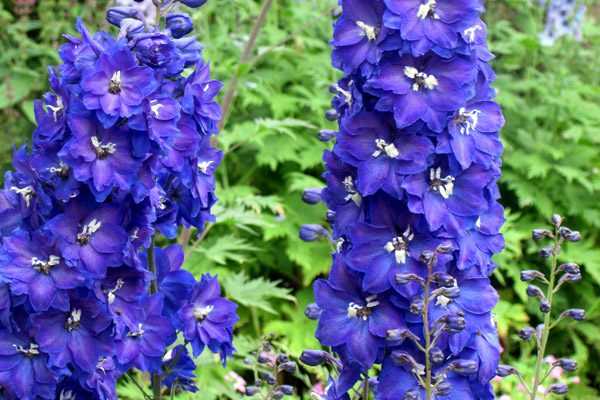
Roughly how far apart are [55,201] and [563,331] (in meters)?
4.19

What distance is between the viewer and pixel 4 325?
7.97 feet

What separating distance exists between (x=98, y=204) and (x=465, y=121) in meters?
0.87

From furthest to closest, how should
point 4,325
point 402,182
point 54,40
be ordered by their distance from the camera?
point 54,40 → point 4,325 → point 402,182

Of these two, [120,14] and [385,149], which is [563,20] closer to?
[120,14]

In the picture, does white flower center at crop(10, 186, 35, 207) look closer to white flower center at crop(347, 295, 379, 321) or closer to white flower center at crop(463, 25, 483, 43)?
white flower center at crop(347, 295, 379, 321)

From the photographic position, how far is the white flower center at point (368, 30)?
2303mm

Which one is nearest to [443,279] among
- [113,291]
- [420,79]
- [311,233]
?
[420,79]

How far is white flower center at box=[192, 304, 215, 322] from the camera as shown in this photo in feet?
8.83

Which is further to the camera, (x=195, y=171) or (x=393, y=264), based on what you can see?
(x=195, y=171)

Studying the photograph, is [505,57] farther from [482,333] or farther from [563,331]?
[482,333]

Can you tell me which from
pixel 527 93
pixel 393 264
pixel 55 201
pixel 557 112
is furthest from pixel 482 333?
pixel 527 93

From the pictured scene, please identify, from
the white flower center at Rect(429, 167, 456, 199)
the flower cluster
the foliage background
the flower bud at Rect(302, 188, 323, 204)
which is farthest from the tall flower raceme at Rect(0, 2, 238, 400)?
the flower cluster

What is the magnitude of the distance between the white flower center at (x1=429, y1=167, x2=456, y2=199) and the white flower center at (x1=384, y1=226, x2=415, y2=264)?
112mm

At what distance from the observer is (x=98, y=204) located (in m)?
2.35
